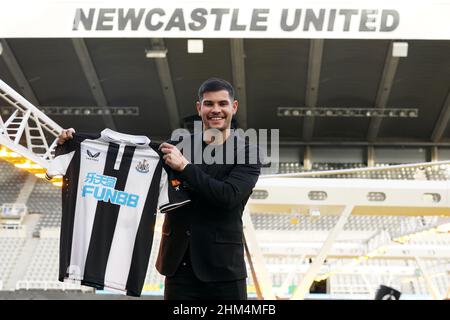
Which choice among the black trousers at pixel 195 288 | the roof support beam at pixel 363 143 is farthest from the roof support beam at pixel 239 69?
the black trousers at pixel 195 288

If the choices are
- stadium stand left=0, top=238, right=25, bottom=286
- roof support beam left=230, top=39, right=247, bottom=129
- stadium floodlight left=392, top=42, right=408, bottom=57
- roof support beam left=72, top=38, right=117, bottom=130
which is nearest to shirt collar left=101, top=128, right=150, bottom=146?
stadium floodlight left=392, top=42, right=408, bottom=57

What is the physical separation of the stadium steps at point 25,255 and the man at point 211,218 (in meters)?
17.3

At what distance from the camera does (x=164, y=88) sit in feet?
53.1

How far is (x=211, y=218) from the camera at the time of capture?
7.55 ft

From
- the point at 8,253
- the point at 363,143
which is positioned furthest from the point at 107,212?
the point at 8,253

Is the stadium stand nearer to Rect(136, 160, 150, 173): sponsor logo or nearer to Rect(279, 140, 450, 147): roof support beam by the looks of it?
Rect(279, 140, 450, 147): roof support beam

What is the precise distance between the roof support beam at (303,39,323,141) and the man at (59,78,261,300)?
12346mm

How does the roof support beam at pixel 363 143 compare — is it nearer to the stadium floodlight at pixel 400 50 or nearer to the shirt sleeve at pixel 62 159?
the stadium floodlight at pixel 400 50

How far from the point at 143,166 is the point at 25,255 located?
17.7 metres

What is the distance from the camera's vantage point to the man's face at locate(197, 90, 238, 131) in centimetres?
234
